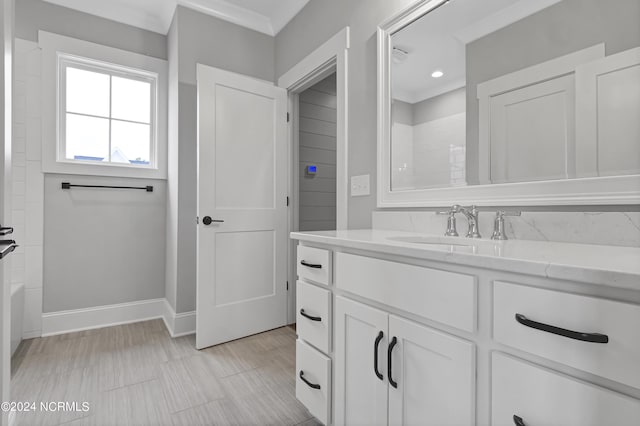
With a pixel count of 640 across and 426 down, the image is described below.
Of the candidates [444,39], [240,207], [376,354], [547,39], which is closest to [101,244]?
[240,207]

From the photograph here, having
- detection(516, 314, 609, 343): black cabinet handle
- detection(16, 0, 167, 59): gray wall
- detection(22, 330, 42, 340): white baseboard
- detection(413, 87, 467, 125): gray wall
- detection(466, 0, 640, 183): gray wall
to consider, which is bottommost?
detection(22, 330, 42, 340): white baseboard

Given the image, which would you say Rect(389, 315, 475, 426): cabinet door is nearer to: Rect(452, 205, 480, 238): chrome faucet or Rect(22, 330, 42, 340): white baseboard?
Rect(452, 205, 480, 238): chrome faucet

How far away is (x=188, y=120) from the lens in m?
2.55

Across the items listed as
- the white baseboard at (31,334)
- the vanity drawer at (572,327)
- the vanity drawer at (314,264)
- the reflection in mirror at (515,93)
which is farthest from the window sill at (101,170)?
the vanity drawer at (572,327)

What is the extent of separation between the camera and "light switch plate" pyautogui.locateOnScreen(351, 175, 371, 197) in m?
1.89

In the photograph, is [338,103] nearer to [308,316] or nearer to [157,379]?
[308,316]

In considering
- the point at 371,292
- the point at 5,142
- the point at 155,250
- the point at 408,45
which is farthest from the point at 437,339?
the point at 155,250

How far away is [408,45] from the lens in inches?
64.9

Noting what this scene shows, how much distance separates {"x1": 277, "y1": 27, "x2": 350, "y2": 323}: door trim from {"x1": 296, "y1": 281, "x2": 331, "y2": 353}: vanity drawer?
0.75 metres

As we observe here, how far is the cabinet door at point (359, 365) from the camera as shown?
39.9 inches

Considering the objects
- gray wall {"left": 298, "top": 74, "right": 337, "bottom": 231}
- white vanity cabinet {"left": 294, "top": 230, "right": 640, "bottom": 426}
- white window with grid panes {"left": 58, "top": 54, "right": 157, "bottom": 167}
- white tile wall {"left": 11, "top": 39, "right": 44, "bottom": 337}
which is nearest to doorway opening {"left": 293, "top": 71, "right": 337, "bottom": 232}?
gray wall {"left": 298, "top": 74, "right": 337, "bottom": 231}

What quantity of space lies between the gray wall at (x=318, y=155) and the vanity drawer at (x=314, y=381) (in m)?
1.80

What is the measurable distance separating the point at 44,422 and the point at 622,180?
97.1 inches

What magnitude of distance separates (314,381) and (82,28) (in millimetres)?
3149
